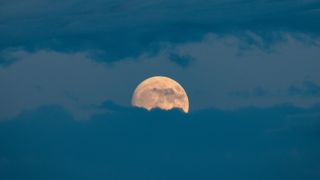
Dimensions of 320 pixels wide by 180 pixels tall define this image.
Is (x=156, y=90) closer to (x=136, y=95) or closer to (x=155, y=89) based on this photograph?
(x=155, y=89)

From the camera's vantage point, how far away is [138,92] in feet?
310

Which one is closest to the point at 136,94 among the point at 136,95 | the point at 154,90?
the point at 136,95

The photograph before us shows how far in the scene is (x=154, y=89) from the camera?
306 ft

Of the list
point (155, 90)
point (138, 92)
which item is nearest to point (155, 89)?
point (155, 90)

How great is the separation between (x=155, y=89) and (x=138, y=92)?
903cm

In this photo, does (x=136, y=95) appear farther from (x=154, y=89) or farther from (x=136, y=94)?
(x=154, y=89)

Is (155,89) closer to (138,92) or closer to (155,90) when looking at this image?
(155,90)

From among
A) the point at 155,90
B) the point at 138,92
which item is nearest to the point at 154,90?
the point at 155,90

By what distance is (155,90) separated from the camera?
93312 mm

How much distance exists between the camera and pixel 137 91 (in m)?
95.4

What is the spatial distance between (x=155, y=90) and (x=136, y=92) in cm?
1023

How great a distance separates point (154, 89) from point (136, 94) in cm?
973

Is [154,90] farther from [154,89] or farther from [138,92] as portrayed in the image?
[138,92]

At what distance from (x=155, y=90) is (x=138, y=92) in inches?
352
